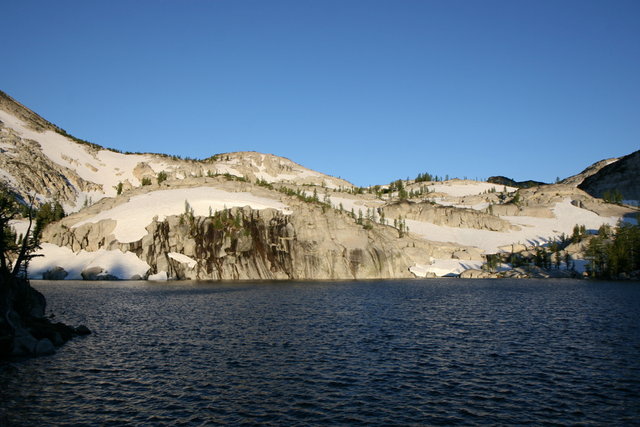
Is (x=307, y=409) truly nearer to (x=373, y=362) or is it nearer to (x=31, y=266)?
(x=373, y=362)

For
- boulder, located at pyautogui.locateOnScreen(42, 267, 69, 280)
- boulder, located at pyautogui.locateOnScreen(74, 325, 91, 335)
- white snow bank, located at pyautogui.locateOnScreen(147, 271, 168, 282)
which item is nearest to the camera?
boulder, located at pyautogui.locateOnScreen(74, 325, 91, 335)

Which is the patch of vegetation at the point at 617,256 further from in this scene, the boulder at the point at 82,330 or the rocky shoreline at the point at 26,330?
the rocky shoreline at the point at 26,330

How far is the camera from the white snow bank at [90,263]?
5482 inches

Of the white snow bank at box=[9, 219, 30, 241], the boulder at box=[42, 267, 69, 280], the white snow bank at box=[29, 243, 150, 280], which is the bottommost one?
the boulder at box=[42, 267, 69, 280]

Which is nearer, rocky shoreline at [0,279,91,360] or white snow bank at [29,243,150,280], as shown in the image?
rocky shoreline at [0,279,91,360]

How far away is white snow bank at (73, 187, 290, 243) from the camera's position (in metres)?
155

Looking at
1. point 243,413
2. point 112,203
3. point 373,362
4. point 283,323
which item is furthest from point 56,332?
point 112,203

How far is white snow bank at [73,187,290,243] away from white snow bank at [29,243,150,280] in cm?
710

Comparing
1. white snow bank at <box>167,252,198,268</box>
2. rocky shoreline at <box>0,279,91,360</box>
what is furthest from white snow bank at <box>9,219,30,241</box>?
rocky shoreline at <box>0,279,91,360</box>

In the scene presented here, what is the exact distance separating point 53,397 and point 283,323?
1156 inches

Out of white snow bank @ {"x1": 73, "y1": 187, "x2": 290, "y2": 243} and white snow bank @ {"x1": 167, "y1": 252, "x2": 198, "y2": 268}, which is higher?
white snow bank @ {"x1": 73, "y1": 187, "x2": 290, "y2": 243}

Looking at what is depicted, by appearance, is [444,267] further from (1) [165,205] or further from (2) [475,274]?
(1) [165,205]

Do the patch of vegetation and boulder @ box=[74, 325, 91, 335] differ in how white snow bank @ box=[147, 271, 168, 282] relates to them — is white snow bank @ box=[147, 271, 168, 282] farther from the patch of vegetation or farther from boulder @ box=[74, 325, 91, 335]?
the patch of vegetation

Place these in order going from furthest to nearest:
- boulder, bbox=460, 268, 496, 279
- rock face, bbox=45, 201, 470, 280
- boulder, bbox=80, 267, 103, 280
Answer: boulder, bbox=460, 268, 496, 279 → rock face, bbox=45, 201, 470, 280 → boulder, bbox=80, 267, 103, 280
